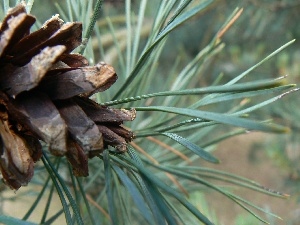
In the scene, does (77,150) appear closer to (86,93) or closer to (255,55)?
(86,93)

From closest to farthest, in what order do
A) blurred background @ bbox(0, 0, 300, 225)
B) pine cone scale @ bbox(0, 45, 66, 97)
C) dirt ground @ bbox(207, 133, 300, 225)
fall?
1. pine cone scale @ bbox(0, 45, 66, 97)
2. blurred background @ bbox(0, 0, 300, 225)
3. dirt ground @ bbox(207, 133, 300, 225)

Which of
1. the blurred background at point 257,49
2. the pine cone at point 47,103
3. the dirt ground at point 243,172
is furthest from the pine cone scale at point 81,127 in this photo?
the dirt ground at point 243,172

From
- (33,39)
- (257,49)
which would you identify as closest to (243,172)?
(257,49)

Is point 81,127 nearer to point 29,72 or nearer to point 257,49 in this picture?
point 29,72

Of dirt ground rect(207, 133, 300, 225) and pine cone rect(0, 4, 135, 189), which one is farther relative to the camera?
dirt ground rect(207, 133, 300, 225)

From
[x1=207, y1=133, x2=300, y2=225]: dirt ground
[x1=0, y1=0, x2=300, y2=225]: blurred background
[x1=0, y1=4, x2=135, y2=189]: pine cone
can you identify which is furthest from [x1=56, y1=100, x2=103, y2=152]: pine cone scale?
[x1=207, y1=133, x2=300, y2=225]: dirt ground

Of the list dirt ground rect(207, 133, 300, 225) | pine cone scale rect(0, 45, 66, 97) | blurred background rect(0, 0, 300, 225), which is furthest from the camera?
dirt ground rect(207, 133, 300, 225)

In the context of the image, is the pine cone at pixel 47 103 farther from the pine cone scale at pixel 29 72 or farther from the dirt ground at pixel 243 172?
the dirt ground at pixel 243 172

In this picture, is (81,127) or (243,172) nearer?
(81,127)

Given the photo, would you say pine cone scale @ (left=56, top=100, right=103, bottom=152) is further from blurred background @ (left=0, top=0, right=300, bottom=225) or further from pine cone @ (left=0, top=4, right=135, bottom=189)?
blurred background @ (left=0, top=0, right=300, bottom=225)
